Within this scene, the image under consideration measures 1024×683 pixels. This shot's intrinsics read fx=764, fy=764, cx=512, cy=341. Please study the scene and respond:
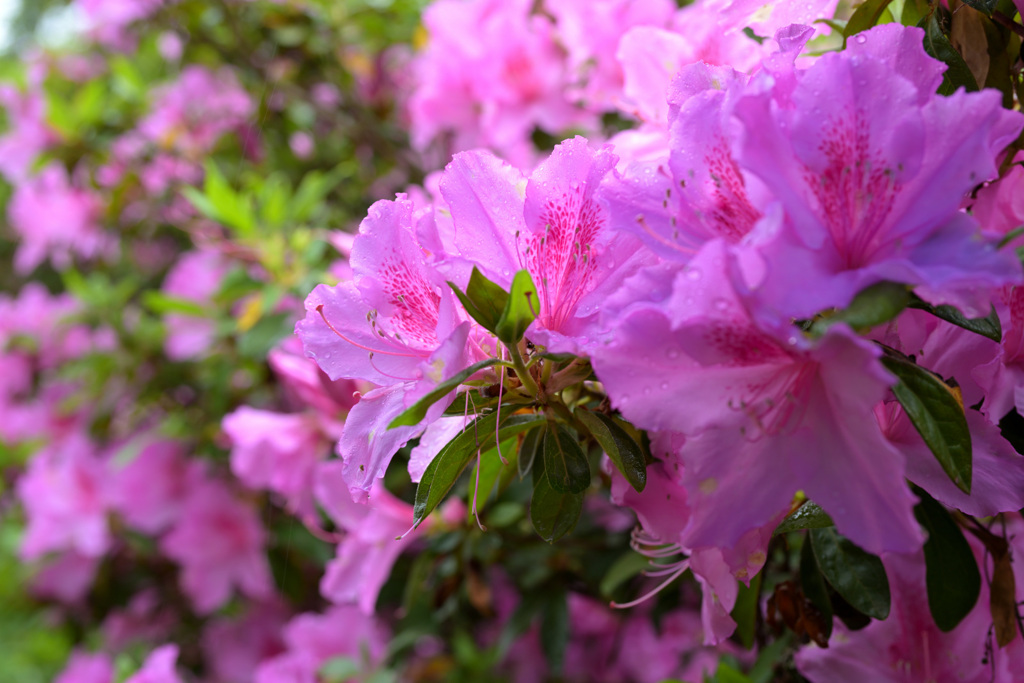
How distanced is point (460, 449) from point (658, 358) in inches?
8.3

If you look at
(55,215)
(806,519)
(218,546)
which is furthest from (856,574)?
(55,215)

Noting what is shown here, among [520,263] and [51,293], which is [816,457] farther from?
[51,293]

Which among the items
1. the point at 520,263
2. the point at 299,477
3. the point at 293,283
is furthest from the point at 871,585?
the point at 293,283

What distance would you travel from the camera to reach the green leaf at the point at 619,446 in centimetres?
60

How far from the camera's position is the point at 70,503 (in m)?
2.25

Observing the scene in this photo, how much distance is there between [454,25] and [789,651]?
133cm

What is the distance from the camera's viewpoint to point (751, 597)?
0.85 meters

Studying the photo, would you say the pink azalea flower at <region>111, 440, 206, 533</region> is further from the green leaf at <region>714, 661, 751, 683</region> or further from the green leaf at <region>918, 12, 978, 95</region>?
the green leaf at <region>918, 12, 978, 95</region>

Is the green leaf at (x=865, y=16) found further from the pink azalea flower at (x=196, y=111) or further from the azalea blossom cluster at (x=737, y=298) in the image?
the pink azalea flower at (x=196, y=111)

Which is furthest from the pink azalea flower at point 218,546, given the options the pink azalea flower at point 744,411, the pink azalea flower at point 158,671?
the pink azalea flower at point 744,411

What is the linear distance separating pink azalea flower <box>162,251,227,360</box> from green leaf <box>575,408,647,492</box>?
4.45ft

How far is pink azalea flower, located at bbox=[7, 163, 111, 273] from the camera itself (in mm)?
2541

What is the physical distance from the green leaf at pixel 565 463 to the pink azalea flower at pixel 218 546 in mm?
1650

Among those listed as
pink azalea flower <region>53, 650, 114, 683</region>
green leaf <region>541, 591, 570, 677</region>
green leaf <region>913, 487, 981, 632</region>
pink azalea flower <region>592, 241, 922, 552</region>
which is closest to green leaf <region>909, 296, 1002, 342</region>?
pink azalea flower <region>592, 241, 922, 552</region>
